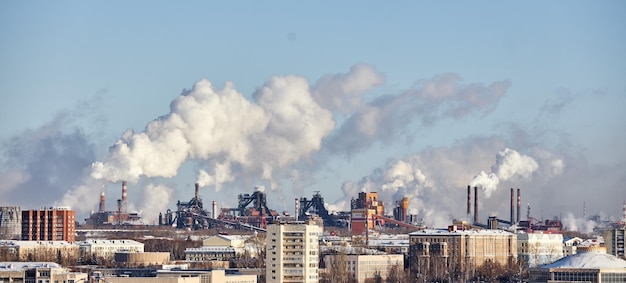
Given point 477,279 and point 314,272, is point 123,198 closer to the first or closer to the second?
point 477,279

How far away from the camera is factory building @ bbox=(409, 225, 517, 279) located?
108688 mm

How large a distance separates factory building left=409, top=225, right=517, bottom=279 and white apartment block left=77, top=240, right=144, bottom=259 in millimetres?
20206

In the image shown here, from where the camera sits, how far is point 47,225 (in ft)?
433

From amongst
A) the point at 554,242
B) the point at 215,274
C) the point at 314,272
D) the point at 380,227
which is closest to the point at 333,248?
the point at 554,242

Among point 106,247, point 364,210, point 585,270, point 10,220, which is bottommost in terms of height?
point 585,270

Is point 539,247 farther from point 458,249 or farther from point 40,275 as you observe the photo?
point 40,275

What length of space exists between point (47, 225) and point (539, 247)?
120ft

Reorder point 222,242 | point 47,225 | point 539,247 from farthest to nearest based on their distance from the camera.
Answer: point 222,242, point 47,225, point 539,247

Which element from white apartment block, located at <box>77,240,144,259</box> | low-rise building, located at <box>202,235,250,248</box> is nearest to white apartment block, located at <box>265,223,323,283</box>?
white apartment block, located at <box>77,240,144,259</box>

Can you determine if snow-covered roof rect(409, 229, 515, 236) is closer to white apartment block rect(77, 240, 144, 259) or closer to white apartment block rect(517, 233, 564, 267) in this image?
white apartment block rect(517, 233, 564, 267)

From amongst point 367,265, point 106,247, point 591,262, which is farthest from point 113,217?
point 591,262

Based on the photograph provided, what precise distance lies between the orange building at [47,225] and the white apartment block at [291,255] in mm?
64448

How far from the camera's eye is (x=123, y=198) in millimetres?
149625

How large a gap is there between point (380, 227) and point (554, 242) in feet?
142
